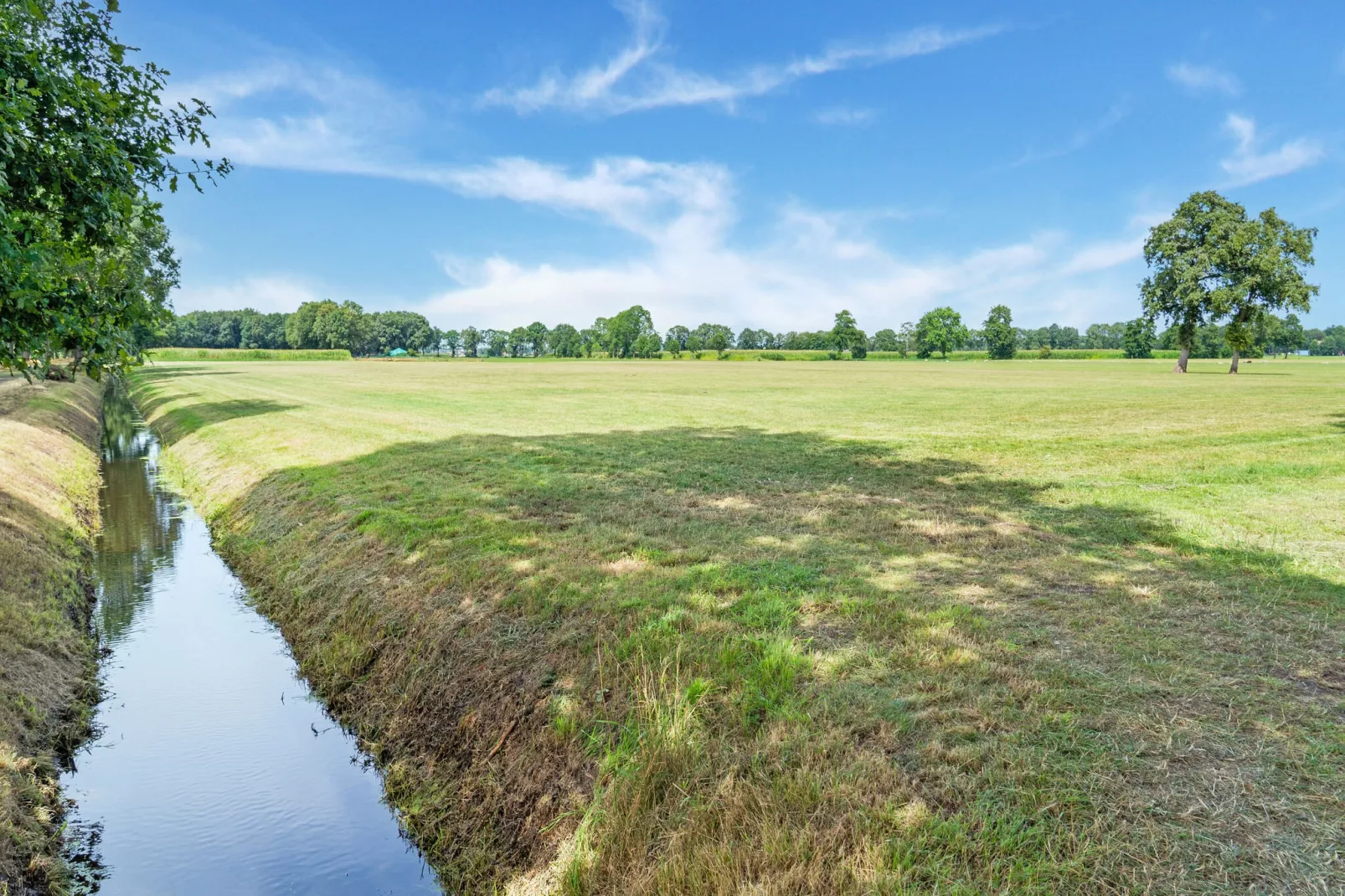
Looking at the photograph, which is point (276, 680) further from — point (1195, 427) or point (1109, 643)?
point (1195, 427)

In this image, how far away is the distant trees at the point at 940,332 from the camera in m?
167

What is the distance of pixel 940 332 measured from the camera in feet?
544

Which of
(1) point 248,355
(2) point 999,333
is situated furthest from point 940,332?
(1) point 248,355

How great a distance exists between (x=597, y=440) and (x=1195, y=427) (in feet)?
52.8

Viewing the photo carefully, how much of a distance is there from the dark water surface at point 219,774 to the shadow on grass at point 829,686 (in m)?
0.34

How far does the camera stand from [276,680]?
838 cm

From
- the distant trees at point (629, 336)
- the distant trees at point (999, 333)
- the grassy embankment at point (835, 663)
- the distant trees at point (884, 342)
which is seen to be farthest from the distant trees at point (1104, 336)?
the grassy embankment at point (835, 663)

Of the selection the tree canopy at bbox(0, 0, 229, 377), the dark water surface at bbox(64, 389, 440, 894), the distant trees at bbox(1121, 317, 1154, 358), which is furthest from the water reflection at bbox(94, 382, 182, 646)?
the distant trees at bbox(1121, 317, 1154, 358)

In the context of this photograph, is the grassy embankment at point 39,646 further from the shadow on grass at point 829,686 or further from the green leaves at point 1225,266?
the green leaves at point 1225,266

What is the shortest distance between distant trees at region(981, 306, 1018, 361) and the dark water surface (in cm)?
15626

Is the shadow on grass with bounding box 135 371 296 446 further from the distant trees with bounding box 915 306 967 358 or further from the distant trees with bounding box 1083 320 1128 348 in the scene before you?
the distant trees with bounding box 1083 320 1128 348

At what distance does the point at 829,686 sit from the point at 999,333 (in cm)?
17220

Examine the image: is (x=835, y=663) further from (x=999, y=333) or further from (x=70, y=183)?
(x=999, y=333)

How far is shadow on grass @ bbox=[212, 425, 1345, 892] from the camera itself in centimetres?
374
